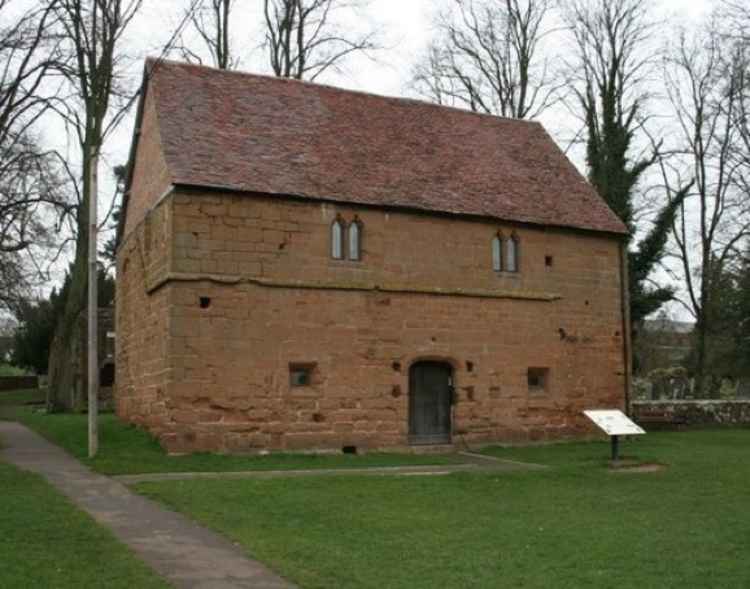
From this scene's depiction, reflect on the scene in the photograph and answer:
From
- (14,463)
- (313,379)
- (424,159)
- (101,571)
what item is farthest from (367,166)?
(101,571)

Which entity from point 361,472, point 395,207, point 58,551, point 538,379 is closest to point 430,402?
point 538,379

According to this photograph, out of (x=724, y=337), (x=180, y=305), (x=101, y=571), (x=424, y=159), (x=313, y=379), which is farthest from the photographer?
(x=724, y=337)

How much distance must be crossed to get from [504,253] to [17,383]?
143ft

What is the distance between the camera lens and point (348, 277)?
20766 mm

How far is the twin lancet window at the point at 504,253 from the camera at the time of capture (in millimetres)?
23000

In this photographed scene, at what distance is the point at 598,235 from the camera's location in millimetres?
24781

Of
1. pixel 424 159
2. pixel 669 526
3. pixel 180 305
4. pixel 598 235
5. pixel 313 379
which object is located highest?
pixel 424 159

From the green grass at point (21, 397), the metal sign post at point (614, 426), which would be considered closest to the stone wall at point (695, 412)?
the metal sign post at point (614, 426)

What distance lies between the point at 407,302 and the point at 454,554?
12124mm

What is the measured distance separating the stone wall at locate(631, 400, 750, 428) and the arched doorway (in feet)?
28.3

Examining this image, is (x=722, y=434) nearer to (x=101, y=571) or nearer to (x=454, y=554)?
(x=454, y=554)

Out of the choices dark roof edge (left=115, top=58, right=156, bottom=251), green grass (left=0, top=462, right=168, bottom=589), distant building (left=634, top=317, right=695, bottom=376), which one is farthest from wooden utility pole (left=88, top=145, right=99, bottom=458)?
distant building (left=634, top=317, right=695, bottom=376)

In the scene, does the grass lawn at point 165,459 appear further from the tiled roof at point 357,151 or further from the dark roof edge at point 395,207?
the tiled roof at point 357,151

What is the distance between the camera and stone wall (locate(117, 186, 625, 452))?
19.1 meters
